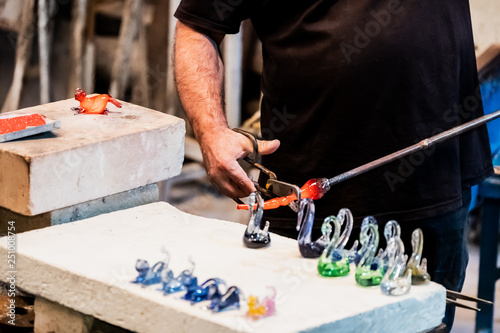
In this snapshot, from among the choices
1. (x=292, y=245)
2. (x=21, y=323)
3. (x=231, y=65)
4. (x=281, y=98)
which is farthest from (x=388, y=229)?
(x=231, y=65)

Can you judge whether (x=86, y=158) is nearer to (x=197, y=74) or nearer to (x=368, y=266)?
(x=197, y=74)

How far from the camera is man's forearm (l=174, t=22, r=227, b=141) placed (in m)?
2.15

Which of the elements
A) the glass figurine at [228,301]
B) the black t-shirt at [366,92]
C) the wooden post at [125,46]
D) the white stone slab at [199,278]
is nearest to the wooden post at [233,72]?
the wooden post at [125,46]

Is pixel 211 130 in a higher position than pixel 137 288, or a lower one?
higher

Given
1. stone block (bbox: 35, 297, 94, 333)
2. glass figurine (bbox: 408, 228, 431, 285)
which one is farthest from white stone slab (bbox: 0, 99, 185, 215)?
glass figurine (bbox: 408, 228, 431, 285)

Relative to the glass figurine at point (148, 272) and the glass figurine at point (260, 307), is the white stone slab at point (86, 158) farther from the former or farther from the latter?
the glass figurine at point (260, 307)

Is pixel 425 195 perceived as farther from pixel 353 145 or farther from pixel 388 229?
pixel 388 229

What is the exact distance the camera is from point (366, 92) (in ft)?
6.65

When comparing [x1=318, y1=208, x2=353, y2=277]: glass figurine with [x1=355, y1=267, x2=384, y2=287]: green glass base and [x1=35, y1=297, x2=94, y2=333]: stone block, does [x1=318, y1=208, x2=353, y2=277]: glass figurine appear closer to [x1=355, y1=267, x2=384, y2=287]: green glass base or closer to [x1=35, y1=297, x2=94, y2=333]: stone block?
[x1=355, y1=267, x2=384, y2=287]: green glass base

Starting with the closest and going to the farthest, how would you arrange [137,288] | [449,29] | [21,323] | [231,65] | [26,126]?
[137,288], [21,323], [26,126], [449,29], [231,65]

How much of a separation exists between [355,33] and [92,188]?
741 millimetres

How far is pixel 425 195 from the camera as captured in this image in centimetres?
207

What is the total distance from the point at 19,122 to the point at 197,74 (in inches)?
19.6

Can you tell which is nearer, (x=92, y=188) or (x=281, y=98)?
(x=92, y=188)
